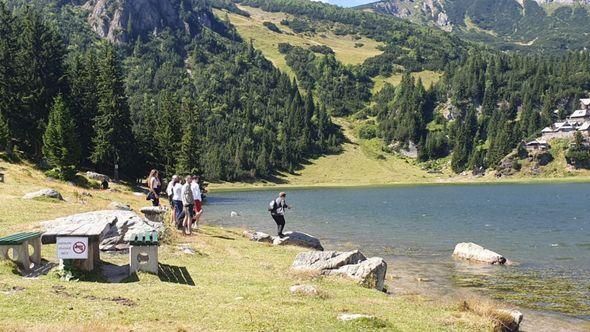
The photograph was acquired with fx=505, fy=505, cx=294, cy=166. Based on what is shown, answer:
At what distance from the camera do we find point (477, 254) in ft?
106

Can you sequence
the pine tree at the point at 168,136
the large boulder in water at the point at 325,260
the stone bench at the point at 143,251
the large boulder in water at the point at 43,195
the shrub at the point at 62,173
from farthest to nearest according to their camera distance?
the pine tree at the point at 168,136 → the shrub at the point at 62,173 → the large boulder in water at the point at 43,195 → the large boulder in water at the point at 325,260 → the stone bench at the point at 143,251

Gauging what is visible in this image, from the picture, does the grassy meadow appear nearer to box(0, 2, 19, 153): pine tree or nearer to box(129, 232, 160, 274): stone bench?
box(129, 232, 160, 274): stone bench

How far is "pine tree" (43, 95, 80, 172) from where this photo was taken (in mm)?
58344

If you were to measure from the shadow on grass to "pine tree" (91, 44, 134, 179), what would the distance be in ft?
185

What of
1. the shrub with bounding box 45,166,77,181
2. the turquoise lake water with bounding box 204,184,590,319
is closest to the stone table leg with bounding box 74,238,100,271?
the turquoise lake water with bounding box 204,184,590,319

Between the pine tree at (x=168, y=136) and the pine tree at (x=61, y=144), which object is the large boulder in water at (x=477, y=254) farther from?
the pine tree at (x=168, y=136)

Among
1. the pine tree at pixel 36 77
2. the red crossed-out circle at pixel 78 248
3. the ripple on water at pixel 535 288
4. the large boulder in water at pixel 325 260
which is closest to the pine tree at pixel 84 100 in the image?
the pine tree at pixel 36 77

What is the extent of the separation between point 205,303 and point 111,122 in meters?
63.4

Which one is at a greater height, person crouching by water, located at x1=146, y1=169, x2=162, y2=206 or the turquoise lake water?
person crouching by water, located at x1=146, y1=169, x2=162, y2=206

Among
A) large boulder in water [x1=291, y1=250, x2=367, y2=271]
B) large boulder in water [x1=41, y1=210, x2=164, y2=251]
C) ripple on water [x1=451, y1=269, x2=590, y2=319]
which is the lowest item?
ripple on water [x1=451, y1=269, x2=590, y2=319]

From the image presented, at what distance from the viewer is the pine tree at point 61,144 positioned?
5834 centimetres

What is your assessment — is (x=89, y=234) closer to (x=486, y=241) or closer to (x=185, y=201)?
(x=185, y=201)

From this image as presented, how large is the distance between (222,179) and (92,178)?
108m

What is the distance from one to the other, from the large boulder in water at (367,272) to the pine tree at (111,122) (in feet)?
190
